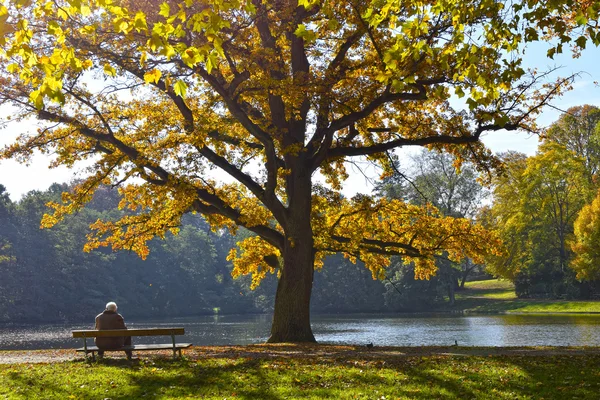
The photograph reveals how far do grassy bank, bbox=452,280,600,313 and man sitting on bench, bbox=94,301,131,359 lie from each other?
1689 inches

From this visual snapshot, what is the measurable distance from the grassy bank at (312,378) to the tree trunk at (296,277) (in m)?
6.40

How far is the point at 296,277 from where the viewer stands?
18.6m

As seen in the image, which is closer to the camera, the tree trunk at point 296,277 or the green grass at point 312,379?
the green grass at point 312,379

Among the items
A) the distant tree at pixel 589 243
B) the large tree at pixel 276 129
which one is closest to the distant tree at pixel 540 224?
the distant tree at pixel 589 243

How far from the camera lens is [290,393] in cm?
837

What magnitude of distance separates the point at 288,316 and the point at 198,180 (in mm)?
5722

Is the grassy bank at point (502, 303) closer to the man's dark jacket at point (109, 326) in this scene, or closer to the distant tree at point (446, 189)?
the distant tree at point (446, 189)

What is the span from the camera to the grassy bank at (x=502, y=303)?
49219 millimetres

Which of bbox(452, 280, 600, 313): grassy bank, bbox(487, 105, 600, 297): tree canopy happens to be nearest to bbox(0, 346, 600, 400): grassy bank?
bbox(452, 280, 600, 313): grassy bank

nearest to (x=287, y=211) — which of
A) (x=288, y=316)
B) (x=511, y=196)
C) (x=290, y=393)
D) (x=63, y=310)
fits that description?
(x=288, y=316)

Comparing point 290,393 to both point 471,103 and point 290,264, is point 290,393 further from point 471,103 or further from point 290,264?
point 290,264

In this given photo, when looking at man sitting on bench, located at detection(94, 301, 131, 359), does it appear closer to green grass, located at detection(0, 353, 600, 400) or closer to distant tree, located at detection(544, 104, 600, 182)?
green grass, located at detection(0, 353, 600, 400)

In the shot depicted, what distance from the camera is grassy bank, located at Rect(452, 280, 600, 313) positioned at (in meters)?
49.2

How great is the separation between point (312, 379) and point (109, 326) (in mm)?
5434
